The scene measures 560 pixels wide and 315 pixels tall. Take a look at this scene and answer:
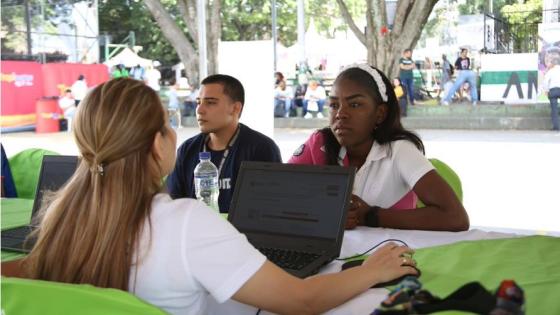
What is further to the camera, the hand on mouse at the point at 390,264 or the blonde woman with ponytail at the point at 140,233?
the hand on mouse at the point at 390,264

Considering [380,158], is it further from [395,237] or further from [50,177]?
[50,177]

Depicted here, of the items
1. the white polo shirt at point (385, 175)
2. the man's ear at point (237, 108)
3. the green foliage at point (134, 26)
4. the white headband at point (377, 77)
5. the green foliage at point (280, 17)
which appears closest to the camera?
the white polo shirt at point (385, 175)

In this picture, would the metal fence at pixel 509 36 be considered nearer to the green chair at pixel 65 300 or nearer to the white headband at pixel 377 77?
the white headband at pixel 377 77

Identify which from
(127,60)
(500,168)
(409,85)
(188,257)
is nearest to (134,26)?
(127,60)

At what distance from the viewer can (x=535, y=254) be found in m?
1.59

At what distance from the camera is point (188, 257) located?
43.0 inches

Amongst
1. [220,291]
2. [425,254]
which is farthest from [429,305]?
[425,254]

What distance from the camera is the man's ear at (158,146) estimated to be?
117 cm

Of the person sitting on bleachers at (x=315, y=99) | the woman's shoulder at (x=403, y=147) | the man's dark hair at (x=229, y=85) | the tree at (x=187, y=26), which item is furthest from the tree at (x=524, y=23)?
the woman's shoulder at (x=403, y=147)

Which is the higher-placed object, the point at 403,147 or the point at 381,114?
the point at 381,114

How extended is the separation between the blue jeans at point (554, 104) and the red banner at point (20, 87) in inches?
426

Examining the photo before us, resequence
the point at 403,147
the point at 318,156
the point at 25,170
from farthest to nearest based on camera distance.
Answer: the point at 25,170
the point at 318,156
the point at 403,147

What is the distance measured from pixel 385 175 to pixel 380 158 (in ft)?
0.21

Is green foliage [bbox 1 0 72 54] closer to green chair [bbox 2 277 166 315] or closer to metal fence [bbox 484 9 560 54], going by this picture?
metal fence [bbox 484 9 560 54]
